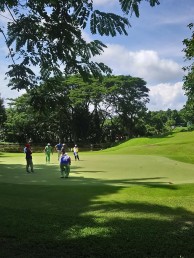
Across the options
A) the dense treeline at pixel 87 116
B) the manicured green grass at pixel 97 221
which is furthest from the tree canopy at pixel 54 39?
the dense treeline at pixel 87 116

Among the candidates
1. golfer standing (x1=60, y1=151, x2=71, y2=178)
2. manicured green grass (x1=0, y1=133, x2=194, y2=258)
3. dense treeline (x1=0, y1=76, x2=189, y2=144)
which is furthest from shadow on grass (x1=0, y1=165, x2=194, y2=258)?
dense treeline (x1=0, y1=76, x2=189, y2=144)

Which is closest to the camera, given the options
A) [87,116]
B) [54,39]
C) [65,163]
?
[54,39]

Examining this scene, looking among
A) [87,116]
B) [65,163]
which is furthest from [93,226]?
[87,116]

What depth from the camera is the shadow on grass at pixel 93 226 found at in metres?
6.85

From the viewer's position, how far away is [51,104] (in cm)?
727

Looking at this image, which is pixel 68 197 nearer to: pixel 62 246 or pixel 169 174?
pixel 62 246

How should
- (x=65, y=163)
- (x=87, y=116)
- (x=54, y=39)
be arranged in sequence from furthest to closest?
(x=87, y=116) → (x=65, y=163) → (x=54, y=39)

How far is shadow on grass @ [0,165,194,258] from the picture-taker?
6.85 meters

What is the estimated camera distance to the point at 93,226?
8.62 m

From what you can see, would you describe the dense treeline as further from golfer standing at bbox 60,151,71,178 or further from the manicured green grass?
the manicured green grass

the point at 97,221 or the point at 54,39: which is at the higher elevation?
the point at 54,39

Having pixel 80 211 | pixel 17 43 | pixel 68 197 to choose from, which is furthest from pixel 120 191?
pixel 17 43

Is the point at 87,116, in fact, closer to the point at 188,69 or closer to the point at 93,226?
the point at 188,69

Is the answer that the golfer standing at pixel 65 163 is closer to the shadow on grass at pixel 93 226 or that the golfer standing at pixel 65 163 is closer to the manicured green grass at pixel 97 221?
the manicured green grass at pixel 97 221
